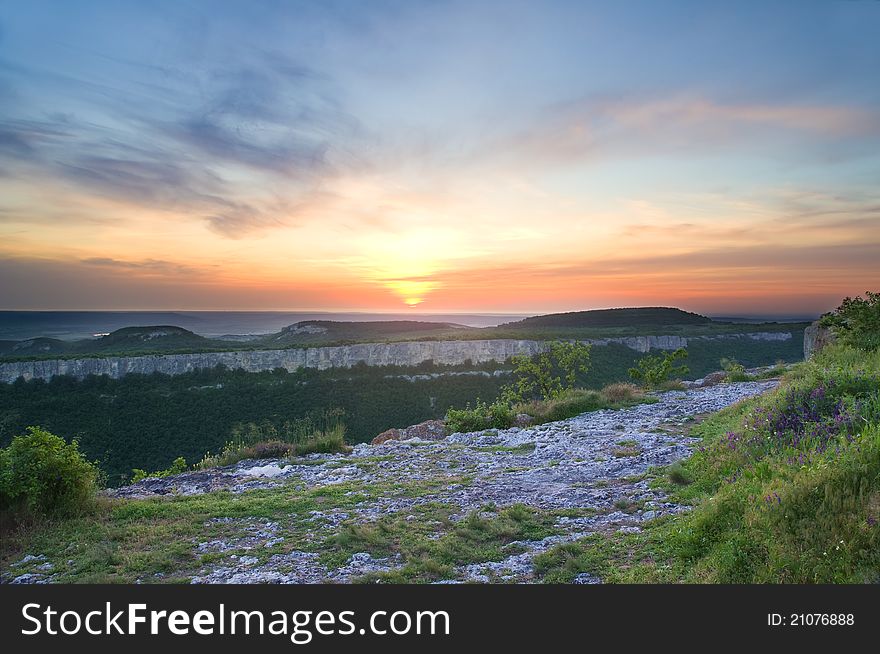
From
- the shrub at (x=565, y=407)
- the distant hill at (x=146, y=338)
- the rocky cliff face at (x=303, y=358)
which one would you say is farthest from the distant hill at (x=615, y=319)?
the shrub at (x=565, y=407)

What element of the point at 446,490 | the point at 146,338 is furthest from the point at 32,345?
the point at 446,490

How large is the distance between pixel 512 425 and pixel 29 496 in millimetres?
13796

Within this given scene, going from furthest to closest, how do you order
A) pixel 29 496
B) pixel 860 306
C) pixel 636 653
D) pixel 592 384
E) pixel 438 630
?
pixel 592 384
pixel 860 306
pixel 29 496
pixel 438 630
pixel 636 653

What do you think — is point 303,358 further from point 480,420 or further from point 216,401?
point 480,420

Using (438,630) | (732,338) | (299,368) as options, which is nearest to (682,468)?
(438,630)

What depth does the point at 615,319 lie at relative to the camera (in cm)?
13212

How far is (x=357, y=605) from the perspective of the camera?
4.42 meters

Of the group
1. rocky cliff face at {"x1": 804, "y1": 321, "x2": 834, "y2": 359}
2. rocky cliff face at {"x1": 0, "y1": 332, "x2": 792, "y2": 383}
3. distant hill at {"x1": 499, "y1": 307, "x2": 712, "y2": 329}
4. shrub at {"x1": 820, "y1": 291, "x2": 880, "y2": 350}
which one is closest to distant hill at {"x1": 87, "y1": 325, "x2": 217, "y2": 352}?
rocky cliff face at {"x1": 0, "y1": 332, "x2": 792, "y2": 383}

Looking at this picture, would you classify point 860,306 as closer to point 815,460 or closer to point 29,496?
point 815,460

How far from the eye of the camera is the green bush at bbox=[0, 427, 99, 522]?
8.00 m

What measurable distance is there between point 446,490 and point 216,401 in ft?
186

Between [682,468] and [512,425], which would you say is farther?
[512,425]

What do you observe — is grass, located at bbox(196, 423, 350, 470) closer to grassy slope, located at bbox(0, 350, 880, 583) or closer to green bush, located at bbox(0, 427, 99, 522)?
grassy slope, located at bbox(0, 350, 880, 583)

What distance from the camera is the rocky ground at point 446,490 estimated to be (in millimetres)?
6379
